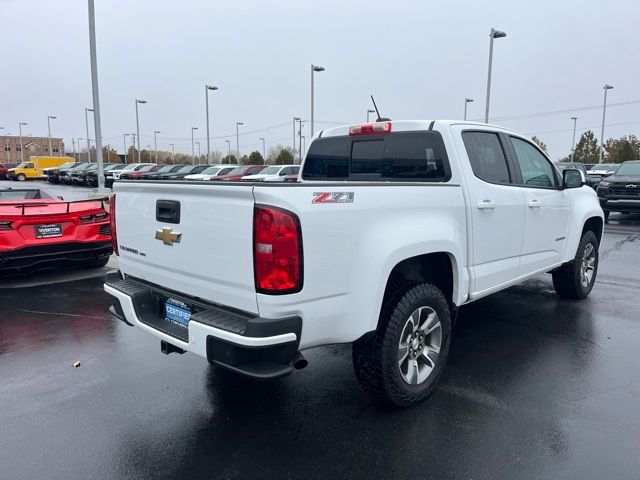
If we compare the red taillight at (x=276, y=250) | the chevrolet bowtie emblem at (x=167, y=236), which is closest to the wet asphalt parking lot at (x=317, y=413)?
the red taillight at (x=276, y=250)

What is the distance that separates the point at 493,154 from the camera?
448cm

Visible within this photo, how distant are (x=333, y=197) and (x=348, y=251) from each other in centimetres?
32

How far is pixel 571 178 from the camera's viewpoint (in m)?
5.34

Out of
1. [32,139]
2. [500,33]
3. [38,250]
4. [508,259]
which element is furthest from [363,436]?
[32,139]

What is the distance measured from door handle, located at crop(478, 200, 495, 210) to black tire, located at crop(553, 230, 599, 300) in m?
2.48

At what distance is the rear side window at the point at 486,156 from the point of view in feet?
13.7

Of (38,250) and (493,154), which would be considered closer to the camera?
(493,154)

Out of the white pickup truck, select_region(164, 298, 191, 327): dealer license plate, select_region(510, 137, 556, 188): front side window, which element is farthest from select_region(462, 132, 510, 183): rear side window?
select_region(164, 298, 191, 327): dealer license plate

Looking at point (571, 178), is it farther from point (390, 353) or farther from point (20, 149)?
point (20, 149)

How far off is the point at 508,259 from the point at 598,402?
→ 4.35 feet

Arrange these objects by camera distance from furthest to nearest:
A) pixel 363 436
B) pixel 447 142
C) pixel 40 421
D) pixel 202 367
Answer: pixel 202 367, pixel 447 142, pixel 40 421, pixel 363 436

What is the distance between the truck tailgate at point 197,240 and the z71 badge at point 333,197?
0.36 m

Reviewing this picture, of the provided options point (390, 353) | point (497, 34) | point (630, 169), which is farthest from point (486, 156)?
point (497, 34)

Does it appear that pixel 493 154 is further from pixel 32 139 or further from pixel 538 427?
pixel 32 139
